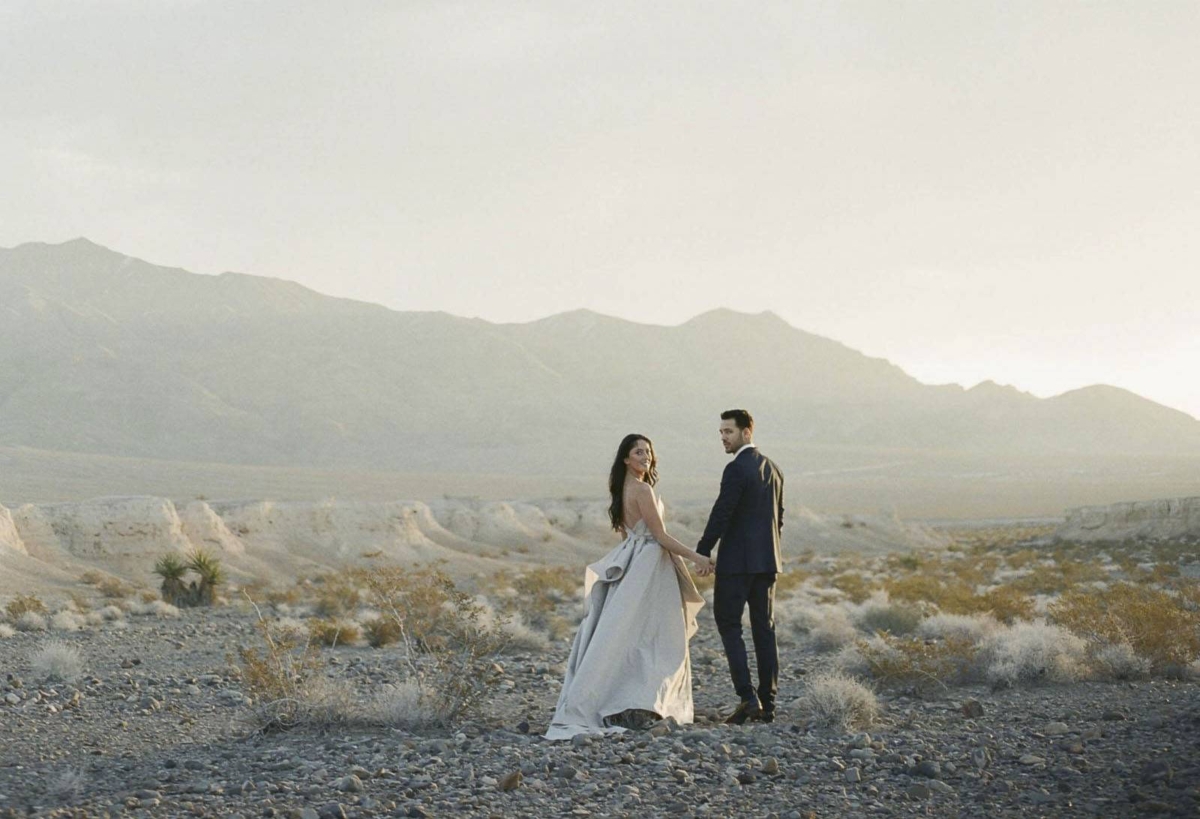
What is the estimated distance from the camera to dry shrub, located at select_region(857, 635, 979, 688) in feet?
30.4

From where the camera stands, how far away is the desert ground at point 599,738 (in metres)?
5.68

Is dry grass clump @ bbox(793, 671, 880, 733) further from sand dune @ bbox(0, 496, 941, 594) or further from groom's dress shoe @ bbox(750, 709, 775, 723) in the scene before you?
sand dune @ bbox(0, 496, 941, 594)

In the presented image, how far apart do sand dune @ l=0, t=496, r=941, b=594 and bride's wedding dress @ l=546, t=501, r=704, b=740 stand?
21924 mm

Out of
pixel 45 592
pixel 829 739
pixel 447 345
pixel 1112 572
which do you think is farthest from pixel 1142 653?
pixel 447 345

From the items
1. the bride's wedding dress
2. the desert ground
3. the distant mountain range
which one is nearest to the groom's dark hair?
the bride's wedding dress

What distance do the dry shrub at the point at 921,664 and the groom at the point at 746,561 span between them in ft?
5.07

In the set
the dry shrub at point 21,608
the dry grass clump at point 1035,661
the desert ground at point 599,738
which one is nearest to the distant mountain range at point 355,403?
the dry shrub at point 21,608

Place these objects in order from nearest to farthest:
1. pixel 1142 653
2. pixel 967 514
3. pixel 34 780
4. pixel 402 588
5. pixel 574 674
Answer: pixel 34 780, pixel 574 674, pixel 402 588, pixel 1142 653, pixel 967 514

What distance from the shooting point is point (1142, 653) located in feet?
31.0

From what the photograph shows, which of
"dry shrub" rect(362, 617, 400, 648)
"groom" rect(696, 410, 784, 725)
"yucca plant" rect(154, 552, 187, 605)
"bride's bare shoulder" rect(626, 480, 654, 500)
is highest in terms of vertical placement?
"bride's bare shoulder" rect(626, 480, 654, 500)

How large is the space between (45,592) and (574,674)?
22.2m

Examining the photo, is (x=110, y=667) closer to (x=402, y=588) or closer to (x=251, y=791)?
(x=402, y=588)

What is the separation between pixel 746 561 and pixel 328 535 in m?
34.6

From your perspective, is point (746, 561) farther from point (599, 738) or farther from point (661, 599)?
point (599, 738)
